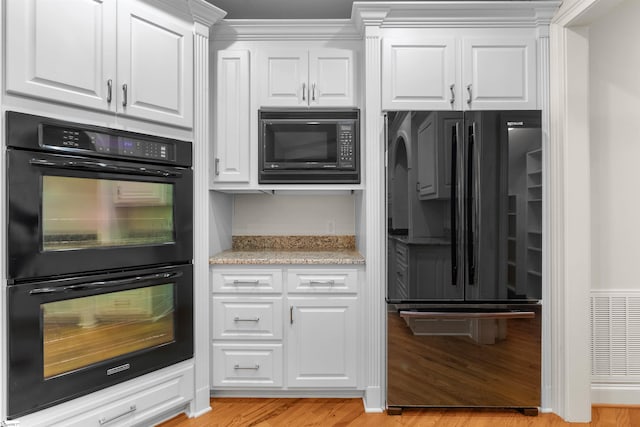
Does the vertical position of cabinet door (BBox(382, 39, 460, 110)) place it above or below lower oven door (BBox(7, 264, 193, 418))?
above

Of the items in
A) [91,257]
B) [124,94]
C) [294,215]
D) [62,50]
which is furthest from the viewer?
[294,215]

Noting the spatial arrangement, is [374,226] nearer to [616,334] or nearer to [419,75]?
[419,75]

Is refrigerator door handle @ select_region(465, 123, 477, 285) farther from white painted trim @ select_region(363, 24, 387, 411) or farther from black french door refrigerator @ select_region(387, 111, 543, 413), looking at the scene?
white painted trim @ select_region(363, 24, 387, 411)

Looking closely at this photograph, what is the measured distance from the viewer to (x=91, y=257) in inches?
71.7

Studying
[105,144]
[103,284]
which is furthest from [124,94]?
[103,284]

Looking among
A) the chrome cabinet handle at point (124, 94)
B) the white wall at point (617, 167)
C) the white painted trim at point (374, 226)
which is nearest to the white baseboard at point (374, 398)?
the white painted trim at point (374, 226)

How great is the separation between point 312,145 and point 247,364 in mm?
1521

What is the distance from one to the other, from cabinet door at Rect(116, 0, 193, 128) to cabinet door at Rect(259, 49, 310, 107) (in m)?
0.52

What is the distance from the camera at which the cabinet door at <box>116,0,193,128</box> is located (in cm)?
194

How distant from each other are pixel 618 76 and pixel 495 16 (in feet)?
3.05

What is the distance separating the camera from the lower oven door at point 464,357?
226cm

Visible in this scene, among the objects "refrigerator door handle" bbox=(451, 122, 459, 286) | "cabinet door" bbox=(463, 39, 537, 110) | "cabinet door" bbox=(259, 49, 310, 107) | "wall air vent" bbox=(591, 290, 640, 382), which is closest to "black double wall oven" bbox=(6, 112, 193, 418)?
"cabinet door" bbox=(259, 49, 310, 107)

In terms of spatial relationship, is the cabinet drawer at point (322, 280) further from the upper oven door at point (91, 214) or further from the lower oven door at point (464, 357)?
the upper oven door at point (91, 214)

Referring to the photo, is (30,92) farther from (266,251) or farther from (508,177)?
(508,177)
